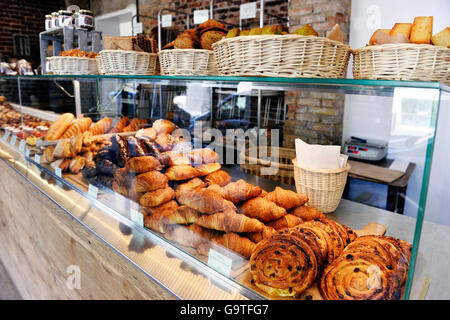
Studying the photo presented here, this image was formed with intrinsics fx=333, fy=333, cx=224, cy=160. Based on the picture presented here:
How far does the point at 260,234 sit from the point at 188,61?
0.72 m

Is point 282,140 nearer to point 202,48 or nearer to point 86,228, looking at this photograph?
point 202,48

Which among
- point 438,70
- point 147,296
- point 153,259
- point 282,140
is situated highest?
point 438,70

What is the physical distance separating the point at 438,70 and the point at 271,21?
352 cm

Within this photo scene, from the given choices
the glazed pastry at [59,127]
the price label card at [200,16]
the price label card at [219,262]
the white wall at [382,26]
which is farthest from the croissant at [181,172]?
the price label card at [200,16]

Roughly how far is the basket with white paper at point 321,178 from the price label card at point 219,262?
36 cm

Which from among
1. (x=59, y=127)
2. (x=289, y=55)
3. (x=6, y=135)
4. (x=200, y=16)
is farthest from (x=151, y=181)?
(x=200, y=16)

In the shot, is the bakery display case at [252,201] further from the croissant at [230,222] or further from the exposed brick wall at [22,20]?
the exposed brick wall at [22,20]

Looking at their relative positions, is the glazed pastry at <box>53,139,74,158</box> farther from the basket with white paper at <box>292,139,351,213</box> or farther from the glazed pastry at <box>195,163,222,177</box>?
the basket with white paper at <box>292,139,351,213</box>

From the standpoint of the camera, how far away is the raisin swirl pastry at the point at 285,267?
799 millimetres

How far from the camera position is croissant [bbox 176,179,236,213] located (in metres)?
1.09

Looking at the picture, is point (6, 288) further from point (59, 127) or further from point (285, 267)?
point (285, 267)

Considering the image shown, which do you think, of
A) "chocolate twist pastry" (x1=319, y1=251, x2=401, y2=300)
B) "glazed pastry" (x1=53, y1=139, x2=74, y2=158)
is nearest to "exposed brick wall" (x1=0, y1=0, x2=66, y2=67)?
"glazed pastry" (x1=53, y1=139, x2=74, y2=158)

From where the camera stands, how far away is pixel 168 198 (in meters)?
1.24
